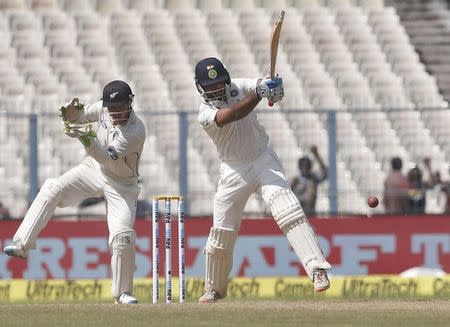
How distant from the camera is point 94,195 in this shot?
14688 millimetres

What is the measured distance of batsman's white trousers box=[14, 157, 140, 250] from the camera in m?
14.3

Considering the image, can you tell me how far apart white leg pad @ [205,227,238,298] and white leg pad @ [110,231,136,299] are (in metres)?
0.63

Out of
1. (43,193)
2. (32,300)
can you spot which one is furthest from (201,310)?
(32,300)

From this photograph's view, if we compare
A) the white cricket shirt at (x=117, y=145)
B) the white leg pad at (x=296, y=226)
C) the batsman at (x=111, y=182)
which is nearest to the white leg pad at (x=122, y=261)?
the batsman at (x=111, y=182)

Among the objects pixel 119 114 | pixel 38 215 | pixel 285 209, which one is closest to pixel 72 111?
pixel 119 114

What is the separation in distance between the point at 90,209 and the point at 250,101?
273 inches

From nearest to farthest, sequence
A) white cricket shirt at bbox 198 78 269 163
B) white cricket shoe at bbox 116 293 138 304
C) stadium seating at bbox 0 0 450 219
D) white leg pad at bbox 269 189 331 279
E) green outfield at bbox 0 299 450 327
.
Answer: green outfield at bbox 0 299 450 327 → white leg pad at bbox 269 189 331 279 → white cricket shirt at bbox 198 78 269 163 → white cricket shoe at bbox 116 293 138 304 → stadium seating at bbox 0 0 450 219

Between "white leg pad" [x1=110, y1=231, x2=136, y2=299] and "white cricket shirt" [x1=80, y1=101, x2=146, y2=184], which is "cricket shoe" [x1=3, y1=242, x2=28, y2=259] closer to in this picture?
"white leg pad" [x1=110, y1=231, x2=136, y2=299]

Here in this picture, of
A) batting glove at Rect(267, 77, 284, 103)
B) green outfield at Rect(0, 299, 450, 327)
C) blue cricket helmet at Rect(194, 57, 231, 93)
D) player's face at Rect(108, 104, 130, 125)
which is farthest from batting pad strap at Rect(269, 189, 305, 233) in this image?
player's face at Rect(108, 104, 130, 125)

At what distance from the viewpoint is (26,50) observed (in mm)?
24844

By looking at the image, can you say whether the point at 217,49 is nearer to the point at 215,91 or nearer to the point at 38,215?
the point at 38,215

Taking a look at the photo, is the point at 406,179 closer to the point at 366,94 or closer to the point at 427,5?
the point at 366,94

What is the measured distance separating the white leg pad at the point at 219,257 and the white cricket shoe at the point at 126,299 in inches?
25.9

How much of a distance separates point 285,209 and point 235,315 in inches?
51.2
